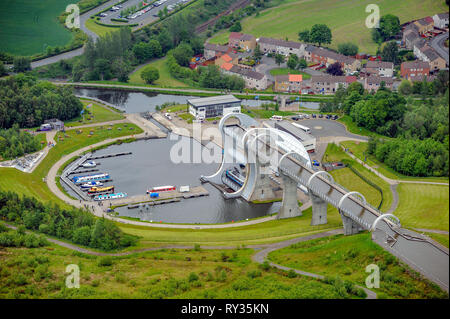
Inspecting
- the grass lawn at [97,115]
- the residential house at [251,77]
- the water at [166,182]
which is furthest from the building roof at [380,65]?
the grass lawn at [97,115]

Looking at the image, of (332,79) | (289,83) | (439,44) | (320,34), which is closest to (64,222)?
(289,83)

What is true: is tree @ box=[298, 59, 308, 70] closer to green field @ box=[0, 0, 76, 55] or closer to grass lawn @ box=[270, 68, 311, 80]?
grass lawn @ box=[270, 68, 311, 80]

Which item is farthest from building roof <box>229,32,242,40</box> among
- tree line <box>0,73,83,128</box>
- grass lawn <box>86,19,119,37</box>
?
tree line <box>0,73,83,128</box>

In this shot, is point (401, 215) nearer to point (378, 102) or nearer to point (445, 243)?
point (445, 243)

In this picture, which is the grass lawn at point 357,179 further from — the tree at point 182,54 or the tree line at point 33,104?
the tree at point 182,54

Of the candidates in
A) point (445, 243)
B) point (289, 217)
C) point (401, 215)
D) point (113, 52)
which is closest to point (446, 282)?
point (445, 243)
